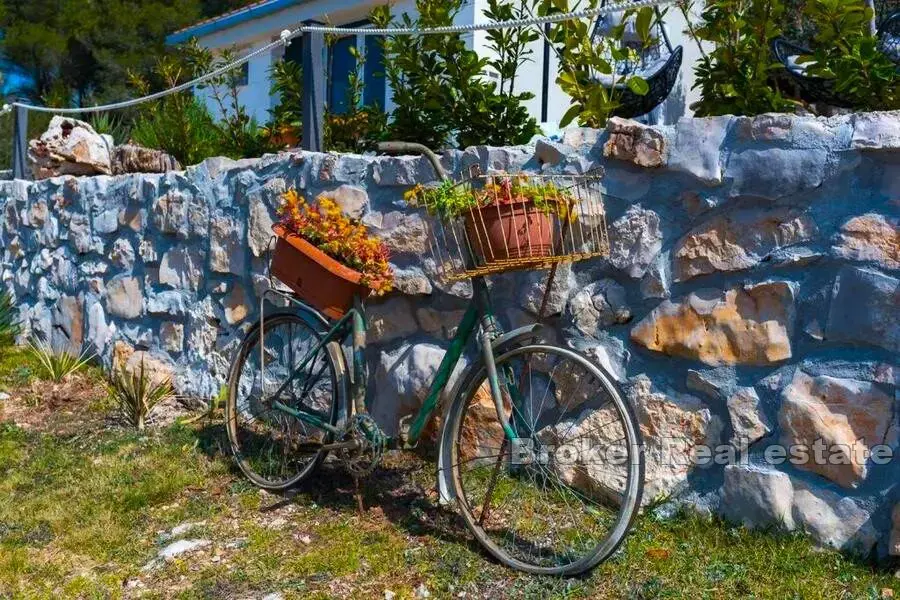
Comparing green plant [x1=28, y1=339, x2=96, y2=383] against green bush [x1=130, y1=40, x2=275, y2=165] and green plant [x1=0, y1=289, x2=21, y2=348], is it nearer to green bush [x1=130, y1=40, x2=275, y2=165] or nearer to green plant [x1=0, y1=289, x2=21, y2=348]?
green plant [x1=0, y1=289, x2=21, y2=348]

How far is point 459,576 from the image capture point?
2930 mm

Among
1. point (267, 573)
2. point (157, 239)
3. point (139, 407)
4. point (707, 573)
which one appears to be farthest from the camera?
point (157, 239)

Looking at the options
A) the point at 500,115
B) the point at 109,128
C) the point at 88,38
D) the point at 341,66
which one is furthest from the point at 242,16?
the point at 88,38

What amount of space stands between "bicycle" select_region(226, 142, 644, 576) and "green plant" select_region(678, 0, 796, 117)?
3.91 feet

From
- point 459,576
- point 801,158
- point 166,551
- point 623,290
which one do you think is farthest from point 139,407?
point 801,158

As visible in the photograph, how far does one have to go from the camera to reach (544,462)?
3023 mm

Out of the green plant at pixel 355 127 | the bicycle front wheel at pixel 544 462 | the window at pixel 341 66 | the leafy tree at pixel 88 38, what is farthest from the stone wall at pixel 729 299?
the leafy tree at pixel 88 38

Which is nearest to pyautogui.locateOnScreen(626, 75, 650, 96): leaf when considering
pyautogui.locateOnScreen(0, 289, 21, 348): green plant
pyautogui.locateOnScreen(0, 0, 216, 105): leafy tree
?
pyautogui.locateOnScreen(0, 289, 21, 348): green plant

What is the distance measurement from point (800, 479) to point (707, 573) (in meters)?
0.45

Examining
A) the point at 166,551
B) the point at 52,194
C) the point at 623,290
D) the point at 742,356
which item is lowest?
the point at 166,551

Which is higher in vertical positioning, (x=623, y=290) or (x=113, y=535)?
(x=623, y=290)

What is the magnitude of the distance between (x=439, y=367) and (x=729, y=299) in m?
1.10

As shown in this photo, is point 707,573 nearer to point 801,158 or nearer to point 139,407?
point 801,158

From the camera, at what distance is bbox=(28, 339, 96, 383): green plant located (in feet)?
18.4
